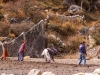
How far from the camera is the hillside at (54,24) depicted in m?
34.5

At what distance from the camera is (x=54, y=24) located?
3691 centimetres

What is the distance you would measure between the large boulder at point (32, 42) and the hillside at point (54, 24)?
0.86 meters

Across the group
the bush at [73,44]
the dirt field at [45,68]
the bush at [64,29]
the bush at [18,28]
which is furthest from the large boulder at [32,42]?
the dirt field at [45,68]

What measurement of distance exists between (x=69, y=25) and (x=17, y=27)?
5.52 meters

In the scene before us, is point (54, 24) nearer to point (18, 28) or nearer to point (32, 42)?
point (18, 28)

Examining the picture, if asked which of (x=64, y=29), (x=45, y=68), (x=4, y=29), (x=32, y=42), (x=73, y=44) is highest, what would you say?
(x=45, y=68)

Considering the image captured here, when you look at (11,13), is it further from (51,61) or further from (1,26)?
(51,61)

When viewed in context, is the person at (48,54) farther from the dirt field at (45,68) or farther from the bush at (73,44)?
the bush at (73,44)

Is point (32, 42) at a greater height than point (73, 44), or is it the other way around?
point (32, 42)

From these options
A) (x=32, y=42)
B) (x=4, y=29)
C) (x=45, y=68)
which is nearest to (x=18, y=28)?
(x=4, y=29)

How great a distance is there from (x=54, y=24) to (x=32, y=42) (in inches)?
187

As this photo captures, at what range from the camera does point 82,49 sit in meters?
23.9

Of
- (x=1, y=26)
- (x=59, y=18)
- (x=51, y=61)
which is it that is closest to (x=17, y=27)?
(x=1, y=26)

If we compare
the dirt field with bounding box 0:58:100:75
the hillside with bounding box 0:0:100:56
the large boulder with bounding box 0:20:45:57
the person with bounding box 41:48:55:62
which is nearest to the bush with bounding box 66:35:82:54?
the hillside with bounding box 0:0:100:56
